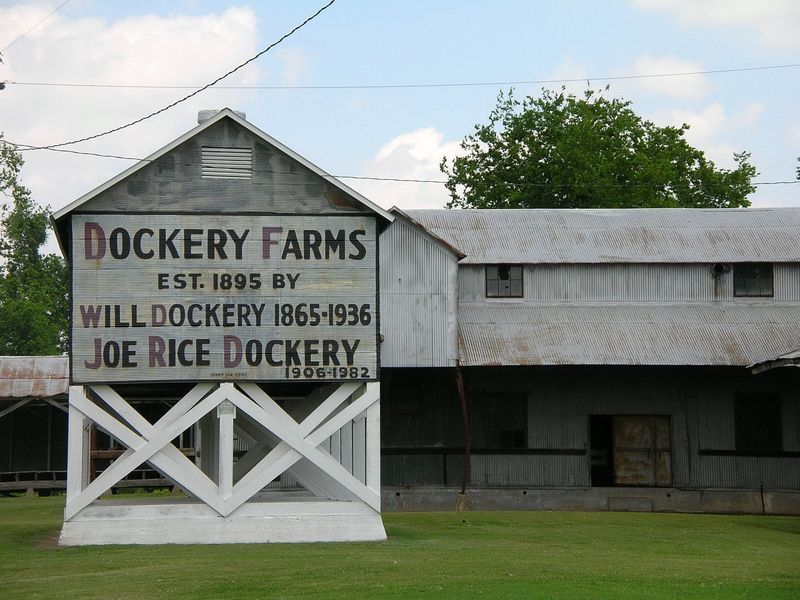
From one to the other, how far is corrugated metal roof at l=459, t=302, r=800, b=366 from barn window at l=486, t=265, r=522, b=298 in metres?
0.45

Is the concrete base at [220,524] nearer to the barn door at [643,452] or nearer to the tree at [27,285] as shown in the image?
the barn door at [643,452]

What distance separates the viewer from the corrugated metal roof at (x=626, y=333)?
35.3 meters

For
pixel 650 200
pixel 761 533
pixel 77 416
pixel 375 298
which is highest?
pixel 650 200

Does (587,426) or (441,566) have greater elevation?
(587,426)

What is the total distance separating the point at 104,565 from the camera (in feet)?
69.8

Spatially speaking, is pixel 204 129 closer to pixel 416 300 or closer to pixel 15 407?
pixel 416 300

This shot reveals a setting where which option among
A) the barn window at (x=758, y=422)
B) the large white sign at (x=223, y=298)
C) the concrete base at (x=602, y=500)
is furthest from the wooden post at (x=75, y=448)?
the barn window at (x=758, y=422)

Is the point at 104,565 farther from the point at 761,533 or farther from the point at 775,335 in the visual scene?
the point at 775,335

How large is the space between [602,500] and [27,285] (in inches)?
2399

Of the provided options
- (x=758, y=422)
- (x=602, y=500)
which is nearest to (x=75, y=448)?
(x=602, y=500)

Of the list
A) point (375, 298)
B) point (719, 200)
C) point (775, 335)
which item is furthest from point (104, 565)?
point (719, 200)

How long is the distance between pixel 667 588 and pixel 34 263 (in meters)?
78.8

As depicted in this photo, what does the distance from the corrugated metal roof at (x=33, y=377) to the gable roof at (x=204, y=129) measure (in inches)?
742

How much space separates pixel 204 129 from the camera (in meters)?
25.6
